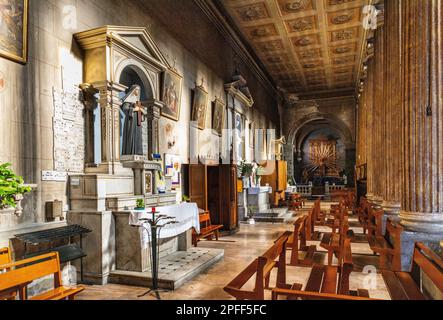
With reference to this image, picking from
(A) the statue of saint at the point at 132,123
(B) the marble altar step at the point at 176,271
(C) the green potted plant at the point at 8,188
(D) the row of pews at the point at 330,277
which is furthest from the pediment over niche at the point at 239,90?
(C) the green potted plant at the point at 8,188

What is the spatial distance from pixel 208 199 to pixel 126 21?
17.0 ft

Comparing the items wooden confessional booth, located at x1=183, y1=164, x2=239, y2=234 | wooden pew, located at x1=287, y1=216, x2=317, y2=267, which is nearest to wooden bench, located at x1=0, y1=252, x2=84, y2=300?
wooden pew, located at x1=287, y1=216, x2=317, y2=267

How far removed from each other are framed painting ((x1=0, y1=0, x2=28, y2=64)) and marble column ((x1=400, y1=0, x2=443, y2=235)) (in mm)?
5724

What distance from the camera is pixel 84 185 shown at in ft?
17.1

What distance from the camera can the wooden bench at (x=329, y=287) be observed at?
8.16 ft

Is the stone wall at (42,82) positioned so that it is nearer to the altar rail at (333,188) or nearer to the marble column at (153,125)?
the marble column at (153,125)

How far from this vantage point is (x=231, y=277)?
17.5 feet

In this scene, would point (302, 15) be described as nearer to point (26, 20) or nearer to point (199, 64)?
point (199, 64)

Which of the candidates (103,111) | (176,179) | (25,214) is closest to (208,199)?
(176,179)

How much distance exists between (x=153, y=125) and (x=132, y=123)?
2.95 feet

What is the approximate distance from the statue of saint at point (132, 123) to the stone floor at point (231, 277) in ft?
8.59

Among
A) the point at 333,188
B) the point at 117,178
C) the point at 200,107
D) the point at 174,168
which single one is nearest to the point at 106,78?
the point at 117,178

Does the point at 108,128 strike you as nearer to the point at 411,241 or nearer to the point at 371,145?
the point at 411,241

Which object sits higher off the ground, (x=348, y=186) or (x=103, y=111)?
(x=103, y=111)
